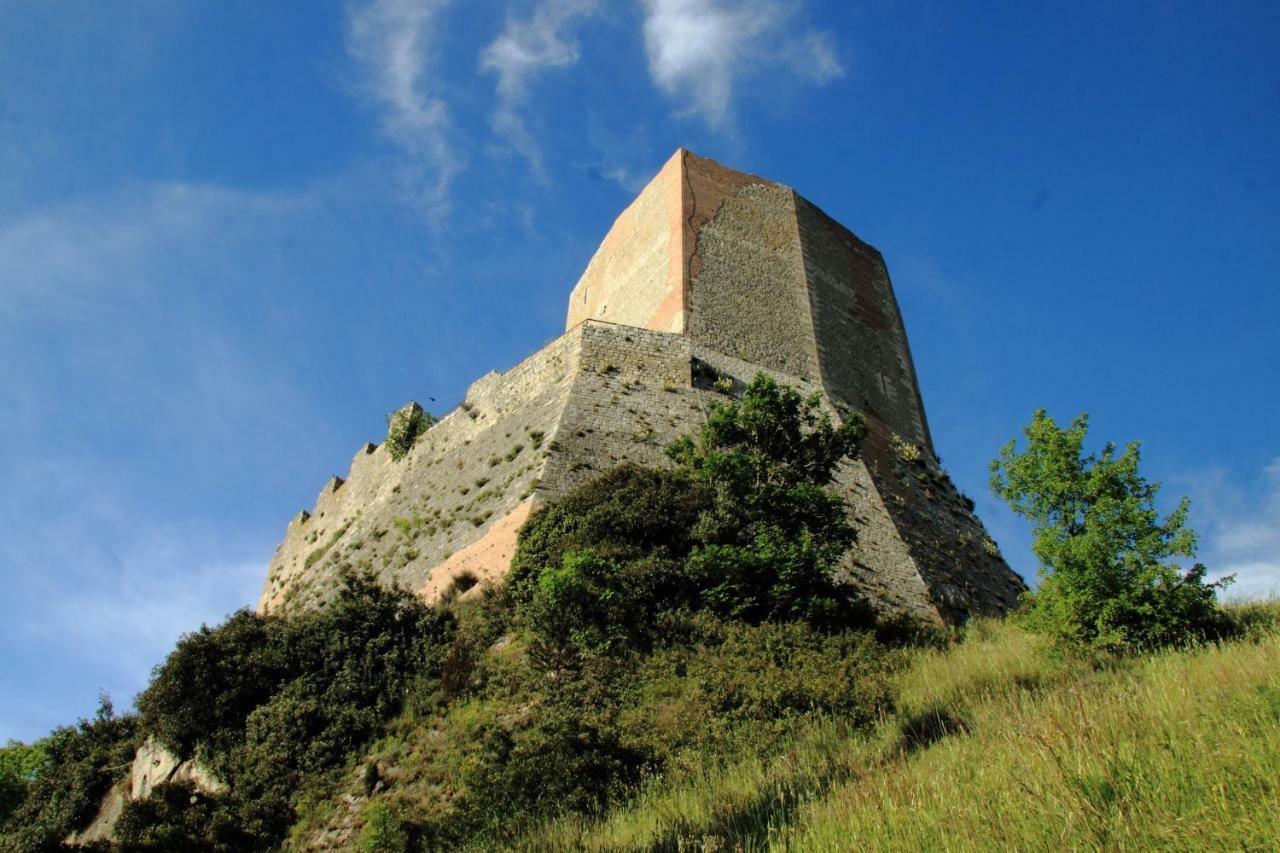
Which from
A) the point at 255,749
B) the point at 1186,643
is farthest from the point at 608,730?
the point at 1186,643

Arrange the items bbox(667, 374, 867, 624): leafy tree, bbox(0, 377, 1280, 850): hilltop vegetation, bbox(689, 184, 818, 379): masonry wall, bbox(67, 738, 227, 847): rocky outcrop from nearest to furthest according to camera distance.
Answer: bbox(0, 377, 1280, 850): hilltop vegetation → bbox(67, 738, 227, 847): rocky outcrop → bbox(667, 374, 867, 624): leafy tree → bbox(689, 184, 818, 379): masonry wall

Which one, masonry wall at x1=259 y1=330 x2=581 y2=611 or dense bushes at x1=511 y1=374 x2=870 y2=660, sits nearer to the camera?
dense bushes at x1=511 y1=374 x2=870 y2=660

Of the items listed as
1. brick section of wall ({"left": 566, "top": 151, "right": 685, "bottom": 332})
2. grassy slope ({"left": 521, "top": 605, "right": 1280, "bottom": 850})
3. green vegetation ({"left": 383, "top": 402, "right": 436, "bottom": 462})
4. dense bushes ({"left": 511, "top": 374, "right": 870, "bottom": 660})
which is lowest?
grassy slope ({"left": 521, "top": 605, "right": 1280, "bottom": 850})

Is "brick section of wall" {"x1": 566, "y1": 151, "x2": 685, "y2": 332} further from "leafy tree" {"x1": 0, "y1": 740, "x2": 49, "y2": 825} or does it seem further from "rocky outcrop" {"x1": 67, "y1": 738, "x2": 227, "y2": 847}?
"leafy tree" {"x1": 0, "y1": 740, "x2": 49, "y2": 825}

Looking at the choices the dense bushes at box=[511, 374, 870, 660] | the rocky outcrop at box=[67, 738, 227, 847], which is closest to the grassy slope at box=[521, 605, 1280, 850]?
the dense bushes at box=[511, 374, 870, 660]

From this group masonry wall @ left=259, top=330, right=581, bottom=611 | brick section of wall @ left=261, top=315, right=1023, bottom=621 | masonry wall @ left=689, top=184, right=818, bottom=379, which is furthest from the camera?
masonry wall @ left=689, top=184, right=818, bottom=379

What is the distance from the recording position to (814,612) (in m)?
11.9

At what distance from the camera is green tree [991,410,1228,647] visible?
10031 millimetres

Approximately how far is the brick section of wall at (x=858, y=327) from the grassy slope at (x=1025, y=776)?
12154 mm

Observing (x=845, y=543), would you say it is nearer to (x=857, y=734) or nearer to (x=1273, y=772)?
(x=857, y=734)

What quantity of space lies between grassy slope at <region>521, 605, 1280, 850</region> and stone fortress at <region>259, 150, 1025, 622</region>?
5671 millimetres

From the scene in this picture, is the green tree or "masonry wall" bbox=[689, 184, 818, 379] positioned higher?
"masonry wall" bbox=[689, 184, 818, 379]

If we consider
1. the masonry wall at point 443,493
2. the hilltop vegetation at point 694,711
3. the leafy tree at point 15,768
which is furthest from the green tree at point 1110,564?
the leafy tree at point 15,768

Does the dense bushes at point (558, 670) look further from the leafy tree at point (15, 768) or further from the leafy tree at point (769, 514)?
the leafy tree at point (15, 768)
